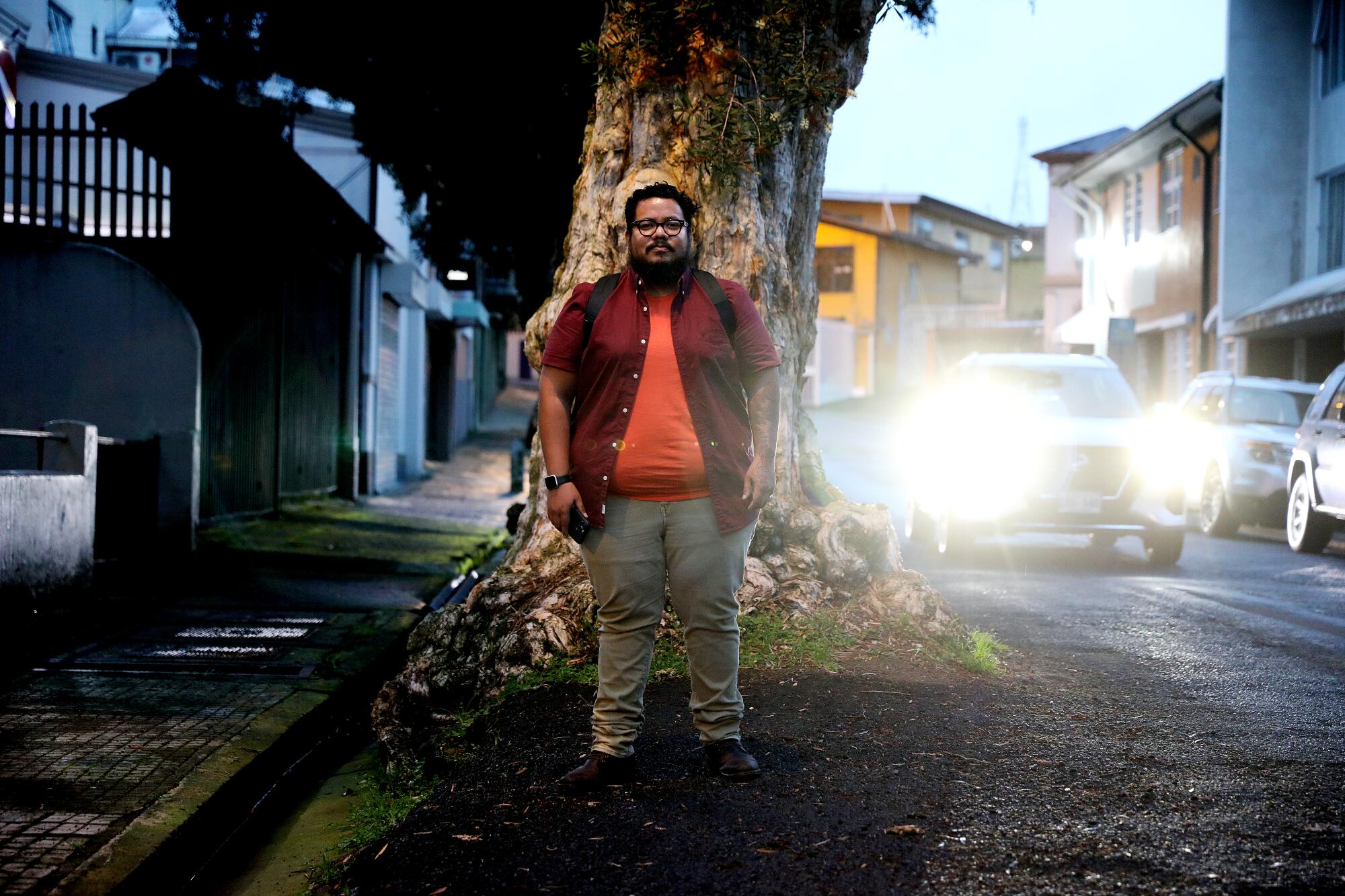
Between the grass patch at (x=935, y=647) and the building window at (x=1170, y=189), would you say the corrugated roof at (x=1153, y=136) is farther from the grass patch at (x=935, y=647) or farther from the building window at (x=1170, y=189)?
the grass patch at (x=935, y=647)

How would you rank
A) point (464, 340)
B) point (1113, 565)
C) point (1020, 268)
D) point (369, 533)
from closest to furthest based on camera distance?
point (1113, 565)
point (369, 533)
point (464, 340)
point (1020, 268)

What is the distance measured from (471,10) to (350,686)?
7788 mm

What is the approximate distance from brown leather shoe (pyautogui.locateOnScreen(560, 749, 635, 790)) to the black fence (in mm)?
8809

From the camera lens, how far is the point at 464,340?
35.9 m

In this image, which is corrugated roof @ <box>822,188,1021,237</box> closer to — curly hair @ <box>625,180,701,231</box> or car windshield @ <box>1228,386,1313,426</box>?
car windshield @ <box>1228,386,1313,426</box>

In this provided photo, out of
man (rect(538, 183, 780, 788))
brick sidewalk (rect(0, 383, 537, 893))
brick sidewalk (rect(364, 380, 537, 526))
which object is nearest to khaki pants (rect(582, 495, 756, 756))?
man (rect(538, 183, 780, 788))

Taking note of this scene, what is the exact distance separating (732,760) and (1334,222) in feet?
72.1

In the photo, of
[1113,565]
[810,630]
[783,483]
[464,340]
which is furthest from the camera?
[464,340]

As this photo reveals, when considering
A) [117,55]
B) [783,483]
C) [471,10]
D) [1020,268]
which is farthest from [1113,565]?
[1020,268]

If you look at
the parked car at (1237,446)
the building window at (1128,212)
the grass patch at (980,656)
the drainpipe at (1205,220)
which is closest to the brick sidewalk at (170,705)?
the grass patch at (980,656)

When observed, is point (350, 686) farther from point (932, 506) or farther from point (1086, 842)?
point (932, 506)

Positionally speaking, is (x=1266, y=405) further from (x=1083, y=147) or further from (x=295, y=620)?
(x=1083, y=147)

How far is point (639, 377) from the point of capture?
13.5 feet

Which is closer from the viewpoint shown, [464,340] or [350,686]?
[350,686]
